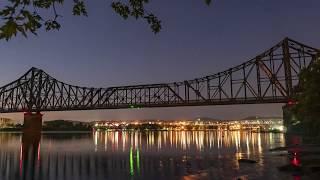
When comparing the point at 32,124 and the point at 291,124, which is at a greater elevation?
the point at 32,124

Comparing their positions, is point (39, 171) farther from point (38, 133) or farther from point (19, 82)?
point (19, 82)

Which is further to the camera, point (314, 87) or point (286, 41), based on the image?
point (286, 41)

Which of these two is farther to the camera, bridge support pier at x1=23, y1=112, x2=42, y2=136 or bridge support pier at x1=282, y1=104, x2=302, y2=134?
bridge support pier at x1=23, y1=112, x2=42, y2=136

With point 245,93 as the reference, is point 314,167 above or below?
below

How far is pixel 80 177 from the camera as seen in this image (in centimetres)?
4016

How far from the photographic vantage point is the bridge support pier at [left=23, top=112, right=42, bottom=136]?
14607 centimetres

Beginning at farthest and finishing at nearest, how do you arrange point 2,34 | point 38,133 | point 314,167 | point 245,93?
point 38,133, point 245,93, point 314,167, point 2,34

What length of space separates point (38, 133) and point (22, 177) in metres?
112

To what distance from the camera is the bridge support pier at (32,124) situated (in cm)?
14607

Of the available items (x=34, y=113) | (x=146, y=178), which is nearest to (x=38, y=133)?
(x=34, y=113)

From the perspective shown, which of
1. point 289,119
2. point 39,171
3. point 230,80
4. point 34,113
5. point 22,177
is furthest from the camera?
point 34,113

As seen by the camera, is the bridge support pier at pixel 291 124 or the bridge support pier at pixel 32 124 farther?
the bridge support pier at pixel 32 124

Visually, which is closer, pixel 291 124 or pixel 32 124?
pixel 291 124

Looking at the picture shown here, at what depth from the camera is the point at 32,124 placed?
488 feet
